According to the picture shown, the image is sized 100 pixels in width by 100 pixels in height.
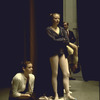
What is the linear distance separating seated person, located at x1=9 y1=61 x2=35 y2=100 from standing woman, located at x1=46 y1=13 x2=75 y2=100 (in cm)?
98

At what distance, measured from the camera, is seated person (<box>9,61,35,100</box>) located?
484 centimetres

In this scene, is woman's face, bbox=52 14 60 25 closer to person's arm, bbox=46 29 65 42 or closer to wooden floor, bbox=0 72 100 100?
person's arm, bbox=46 29 65 42

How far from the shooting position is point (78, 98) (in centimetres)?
640

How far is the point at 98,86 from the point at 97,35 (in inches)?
74.2

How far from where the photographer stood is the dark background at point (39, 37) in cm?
609

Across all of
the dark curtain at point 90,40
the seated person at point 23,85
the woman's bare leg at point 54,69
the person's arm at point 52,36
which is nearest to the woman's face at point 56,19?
the person's arm at point 52,36

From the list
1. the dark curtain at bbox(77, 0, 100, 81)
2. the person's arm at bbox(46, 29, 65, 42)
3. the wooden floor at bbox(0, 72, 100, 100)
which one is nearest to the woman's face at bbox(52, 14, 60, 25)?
the person's arm at bbox(46, 29, 65, 42)

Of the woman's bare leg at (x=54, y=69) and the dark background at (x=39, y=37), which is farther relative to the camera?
the dark background at (x=39, y=37)

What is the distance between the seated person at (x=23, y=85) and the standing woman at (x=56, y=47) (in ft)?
3.22

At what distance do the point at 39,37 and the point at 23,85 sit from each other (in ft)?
4.66

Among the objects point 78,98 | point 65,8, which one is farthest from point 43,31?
point 65,8

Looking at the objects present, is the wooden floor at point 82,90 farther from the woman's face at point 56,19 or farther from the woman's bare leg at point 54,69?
the woman's face at point 56,19

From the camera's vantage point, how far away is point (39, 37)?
20.0ft

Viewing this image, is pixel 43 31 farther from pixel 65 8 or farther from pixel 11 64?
pixel 65 8
